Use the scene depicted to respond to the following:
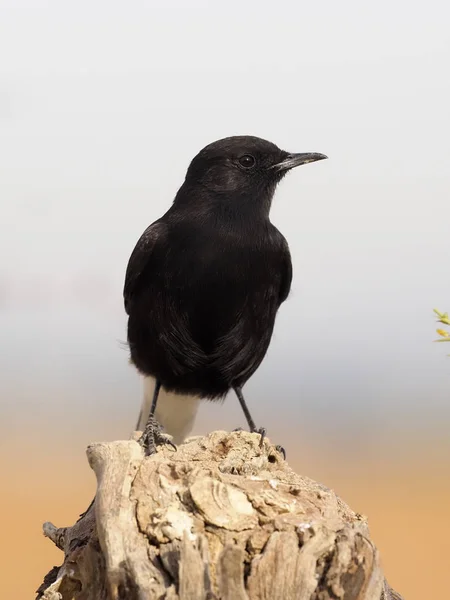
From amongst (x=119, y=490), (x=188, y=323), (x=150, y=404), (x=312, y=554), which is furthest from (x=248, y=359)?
(x=312, y=554)

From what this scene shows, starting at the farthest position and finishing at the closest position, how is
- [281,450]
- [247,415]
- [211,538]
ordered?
[247,415], [281,450], [211,538]

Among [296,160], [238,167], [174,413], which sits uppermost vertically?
[296,160]

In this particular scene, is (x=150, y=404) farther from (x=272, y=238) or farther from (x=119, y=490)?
(x=119, y=490)

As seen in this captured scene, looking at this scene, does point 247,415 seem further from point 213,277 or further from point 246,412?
point 213,277

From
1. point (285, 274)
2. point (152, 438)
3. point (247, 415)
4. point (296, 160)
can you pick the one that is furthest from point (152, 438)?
point (296, 160)

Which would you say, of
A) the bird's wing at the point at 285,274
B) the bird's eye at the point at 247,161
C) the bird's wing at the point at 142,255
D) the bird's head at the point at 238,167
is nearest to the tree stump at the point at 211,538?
the bird's wing at the point at 142,255

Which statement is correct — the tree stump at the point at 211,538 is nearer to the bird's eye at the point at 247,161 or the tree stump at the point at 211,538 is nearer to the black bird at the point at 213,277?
the black bird at the point at 213,277

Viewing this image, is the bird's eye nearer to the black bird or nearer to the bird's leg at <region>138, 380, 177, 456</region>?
the black bird
